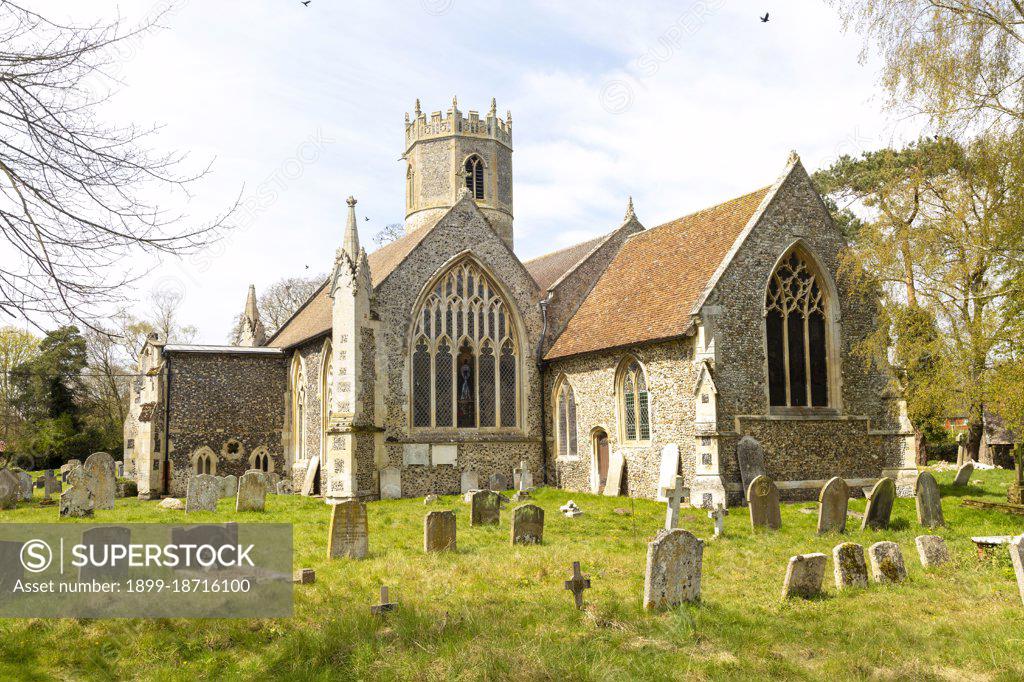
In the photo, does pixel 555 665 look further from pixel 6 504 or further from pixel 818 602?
pixel 6 504

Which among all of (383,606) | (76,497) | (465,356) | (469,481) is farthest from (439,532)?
(465,356)

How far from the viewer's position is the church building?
17.9 meters

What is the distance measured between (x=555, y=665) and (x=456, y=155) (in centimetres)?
2850

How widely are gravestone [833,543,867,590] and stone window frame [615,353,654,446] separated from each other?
950 cm

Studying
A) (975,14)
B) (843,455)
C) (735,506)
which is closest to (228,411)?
(735,506)

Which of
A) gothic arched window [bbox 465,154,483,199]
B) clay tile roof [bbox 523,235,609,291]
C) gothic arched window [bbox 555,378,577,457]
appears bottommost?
gothic arched window [bbox 555,378,577,457]

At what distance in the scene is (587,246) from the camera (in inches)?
1077

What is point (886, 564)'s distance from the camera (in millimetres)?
9328

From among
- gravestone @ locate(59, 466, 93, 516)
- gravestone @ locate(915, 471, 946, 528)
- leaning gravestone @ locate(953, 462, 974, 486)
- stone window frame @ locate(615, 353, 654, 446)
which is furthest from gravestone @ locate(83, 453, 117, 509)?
leaning gravestone @ locate(953, 462, 974, 486)

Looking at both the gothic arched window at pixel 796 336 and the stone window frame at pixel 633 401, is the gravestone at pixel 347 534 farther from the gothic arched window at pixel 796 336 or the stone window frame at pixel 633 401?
the gothic arched window at pixel 796 336

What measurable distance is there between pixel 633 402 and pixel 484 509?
249 inches

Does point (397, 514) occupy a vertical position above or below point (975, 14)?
below

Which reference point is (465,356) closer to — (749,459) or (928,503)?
(749,459)

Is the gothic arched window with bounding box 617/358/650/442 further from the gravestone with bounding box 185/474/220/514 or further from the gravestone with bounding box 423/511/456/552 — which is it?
the gravestone with bounding box 185/474/220/514
